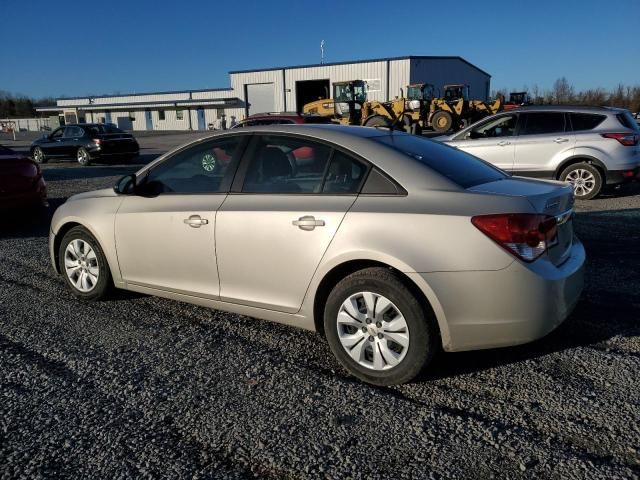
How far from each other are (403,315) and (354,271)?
42cm

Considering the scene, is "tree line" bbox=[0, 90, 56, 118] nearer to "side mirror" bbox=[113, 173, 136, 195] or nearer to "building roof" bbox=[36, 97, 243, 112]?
"building roof" bbox=[36, 97, 243, 112]

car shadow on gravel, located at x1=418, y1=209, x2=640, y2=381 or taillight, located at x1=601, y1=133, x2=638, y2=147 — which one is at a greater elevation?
taillight, located at x1=601, y1=133, x2=638, y2=147

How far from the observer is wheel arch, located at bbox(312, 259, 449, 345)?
2967 millimetres

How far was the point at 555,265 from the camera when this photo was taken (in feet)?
10.1

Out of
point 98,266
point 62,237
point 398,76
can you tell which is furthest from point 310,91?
point 98,266

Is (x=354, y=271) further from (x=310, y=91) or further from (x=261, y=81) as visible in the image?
(x=261, y=81)

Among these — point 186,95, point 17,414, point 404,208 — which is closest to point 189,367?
point 17,414

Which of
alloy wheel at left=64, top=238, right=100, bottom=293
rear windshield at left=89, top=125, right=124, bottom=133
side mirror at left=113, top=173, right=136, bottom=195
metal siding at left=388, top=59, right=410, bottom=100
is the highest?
metal siding at left=388, top=59, right=410, bottom=100

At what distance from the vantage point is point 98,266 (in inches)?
180

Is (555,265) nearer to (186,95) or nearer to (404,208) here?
(404,208)

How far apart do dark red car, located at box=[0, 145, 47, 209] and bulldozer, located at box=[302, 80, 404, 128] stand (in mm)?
20292

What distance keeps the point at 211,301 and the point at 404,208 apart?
1660mm

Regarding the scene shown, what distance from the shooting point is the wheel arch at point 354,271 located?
2.97 metres

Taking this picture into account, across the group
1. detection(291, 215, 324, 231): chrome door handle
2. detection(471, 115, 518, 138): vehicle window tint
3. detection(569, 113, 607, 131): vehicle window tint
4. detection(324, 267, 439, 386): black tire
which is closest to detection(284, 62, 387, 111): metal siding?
detection(471, 115, 518, 138): vehicle window tint
